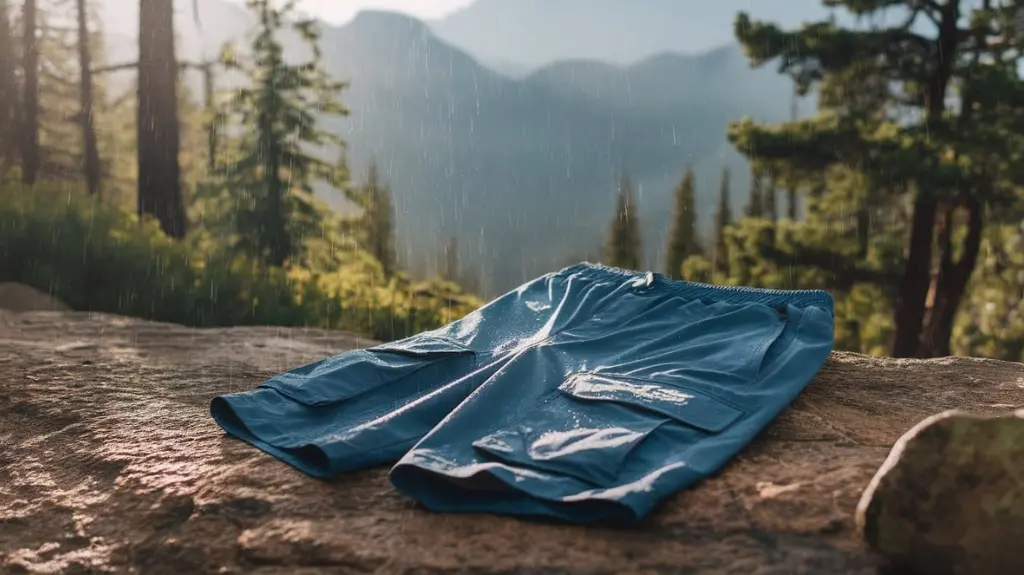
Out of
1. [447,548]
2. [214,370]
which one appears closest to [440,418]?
[447,548]

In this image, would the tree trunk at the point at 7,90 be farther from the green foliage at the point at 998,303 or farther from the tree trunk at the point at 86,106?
the green foliage at the point at 998,303

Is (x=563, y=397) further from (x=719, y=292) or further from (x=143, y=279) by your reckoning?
(x=143, y=279)

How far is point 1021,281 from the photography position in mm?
11680

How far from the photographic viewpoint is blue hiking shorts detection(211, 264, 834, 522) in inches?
73.4

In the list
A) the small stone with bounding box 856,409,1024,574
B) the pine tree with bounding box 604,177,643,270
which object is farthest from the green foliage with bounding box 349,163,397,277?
the small stone with bounding box 856,409,1024,574

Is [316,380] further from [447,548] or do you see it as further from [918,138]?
[918,138]

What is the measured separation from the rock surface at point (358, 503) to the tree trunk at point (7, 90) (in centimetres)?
1714

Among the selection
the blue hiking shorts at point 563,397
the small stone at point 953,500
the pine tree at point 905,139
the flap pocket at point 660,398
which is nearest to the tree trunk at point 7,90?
Answer: the pine tree at point 905,139

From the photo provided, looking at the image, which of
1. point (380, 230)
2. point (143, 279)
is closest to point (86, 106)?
point (143, 279)

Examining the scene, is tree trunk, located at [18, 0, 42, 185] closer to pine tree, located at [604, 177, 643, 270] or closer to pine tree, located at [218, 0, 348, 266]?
pine tree, located at [218, 0, 348, 266]

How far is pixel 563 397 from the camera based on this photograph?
7.47 feet

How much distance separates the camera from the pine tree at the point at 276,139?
1136 centimetres

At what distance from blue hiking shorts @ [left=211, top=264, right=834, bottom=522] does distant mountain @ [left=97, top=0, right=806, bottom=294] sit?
4549 inches

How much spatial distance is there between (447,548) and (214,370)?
2.23 metres
